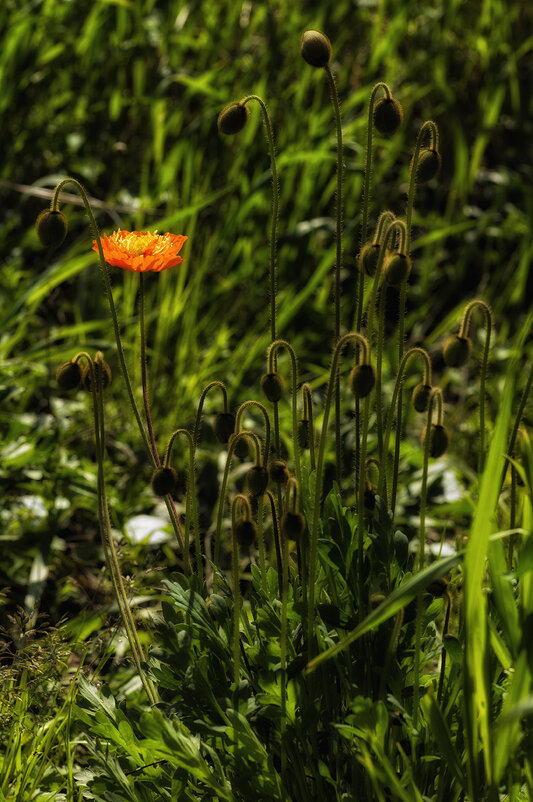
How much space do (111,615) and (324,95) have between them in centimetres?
237

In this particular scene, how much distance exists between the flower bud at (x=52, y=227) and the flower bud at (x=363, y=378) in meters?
0.48

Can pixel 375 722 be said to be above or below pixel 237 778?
above

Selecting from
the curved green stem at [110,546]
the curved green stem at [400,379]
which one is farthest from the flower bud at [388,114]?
the curved green stem at [110,546]

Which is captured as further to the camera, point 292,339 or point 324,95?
point 324,95

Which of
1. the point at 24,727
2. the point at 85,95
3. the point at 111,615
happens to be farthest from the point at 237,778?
the point at 85,95

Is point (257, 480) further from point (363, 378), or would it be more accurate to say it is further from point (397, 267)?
point (397, 267)

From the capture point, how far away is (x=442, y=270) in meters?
3.75

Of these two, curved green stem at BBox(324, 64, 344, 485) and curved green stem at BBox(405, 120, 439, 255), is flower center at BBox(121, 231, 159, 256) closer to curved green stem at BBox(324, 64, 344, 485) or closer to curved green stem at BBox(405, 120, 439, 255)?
curved green stem at BBox(324, 64, 344, 485)

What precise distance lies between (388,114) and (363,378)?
44cm

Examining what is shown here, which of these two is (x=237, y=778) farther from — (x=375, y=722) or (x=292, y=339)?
(x=292, y=339)

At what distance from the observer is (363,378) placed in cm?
119

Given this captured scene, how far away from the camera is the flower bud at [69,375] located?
4.42 feet

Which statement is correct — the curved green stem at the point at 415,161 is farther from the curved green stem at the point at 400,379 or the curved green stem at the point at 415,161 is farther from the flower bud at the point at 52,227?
the flower bud at the point at 52,227

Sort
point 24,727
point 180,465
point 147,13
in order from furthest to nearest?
point 147,13
point 180,465
point 24,727
